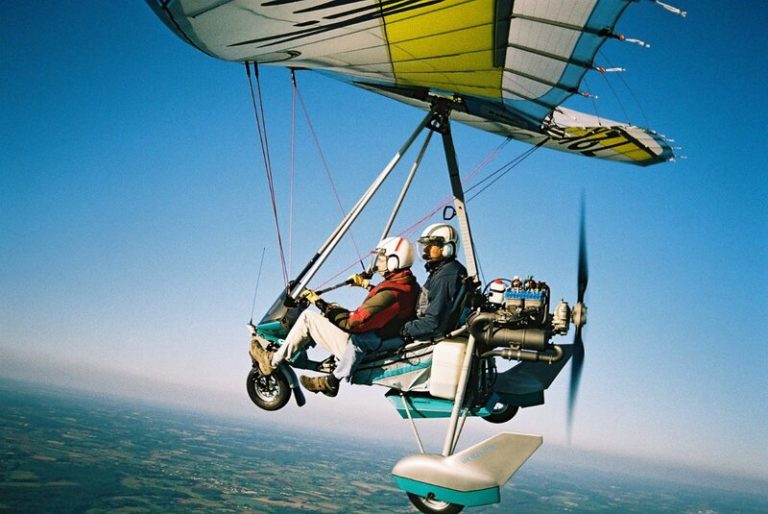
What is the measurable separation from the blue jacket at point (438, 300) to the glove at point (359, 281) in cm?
97

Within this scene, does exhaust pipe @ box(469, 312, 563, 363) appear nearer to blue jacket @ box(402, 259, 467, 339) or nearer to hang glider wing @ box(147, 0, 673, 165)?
blue jacket @ box(402, 259, 467, 339)

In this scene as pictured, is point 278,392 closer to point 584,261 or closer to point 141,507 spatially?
Result: point 584,261

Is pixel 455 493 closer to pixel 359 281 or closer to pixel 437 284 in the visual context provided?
pixel 437 284

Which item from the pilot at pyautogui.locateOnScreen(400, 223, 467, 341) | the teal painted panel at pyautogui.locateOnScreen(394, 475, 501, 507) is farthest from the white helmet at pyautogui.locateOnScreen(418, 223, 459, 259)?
the teal painted panel at pyautogui.locateOnScreen(394, 475, 501, 507)

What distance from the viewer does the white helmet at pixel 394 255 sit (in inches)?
240

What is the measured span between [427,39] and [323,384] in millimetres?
5160

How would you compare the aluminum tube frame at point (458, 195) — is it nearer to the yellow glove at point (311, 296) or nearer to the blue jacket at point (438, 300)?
the blue jacket at point (438, 300)

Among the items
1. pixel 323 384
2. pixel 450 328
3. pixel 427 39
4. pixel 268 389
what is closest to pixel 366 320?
pixel 450 328

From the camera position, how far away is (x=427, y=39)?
7.22m

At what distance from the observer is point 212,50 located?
7.56 metres

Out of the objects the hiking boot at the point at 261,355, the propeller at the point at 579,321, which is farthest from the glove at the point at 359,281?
the propeller at the point at 579,321

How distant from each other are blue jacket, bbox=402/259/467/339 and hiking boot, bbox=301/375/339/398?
1.18 metres

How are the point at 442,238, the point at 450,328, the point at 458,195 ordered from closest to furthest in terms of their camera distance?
the point at 450,328 < the point at 442,238 < the point at 458,195

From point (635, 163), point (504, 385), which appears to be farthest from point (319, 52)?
point (635, 163)
